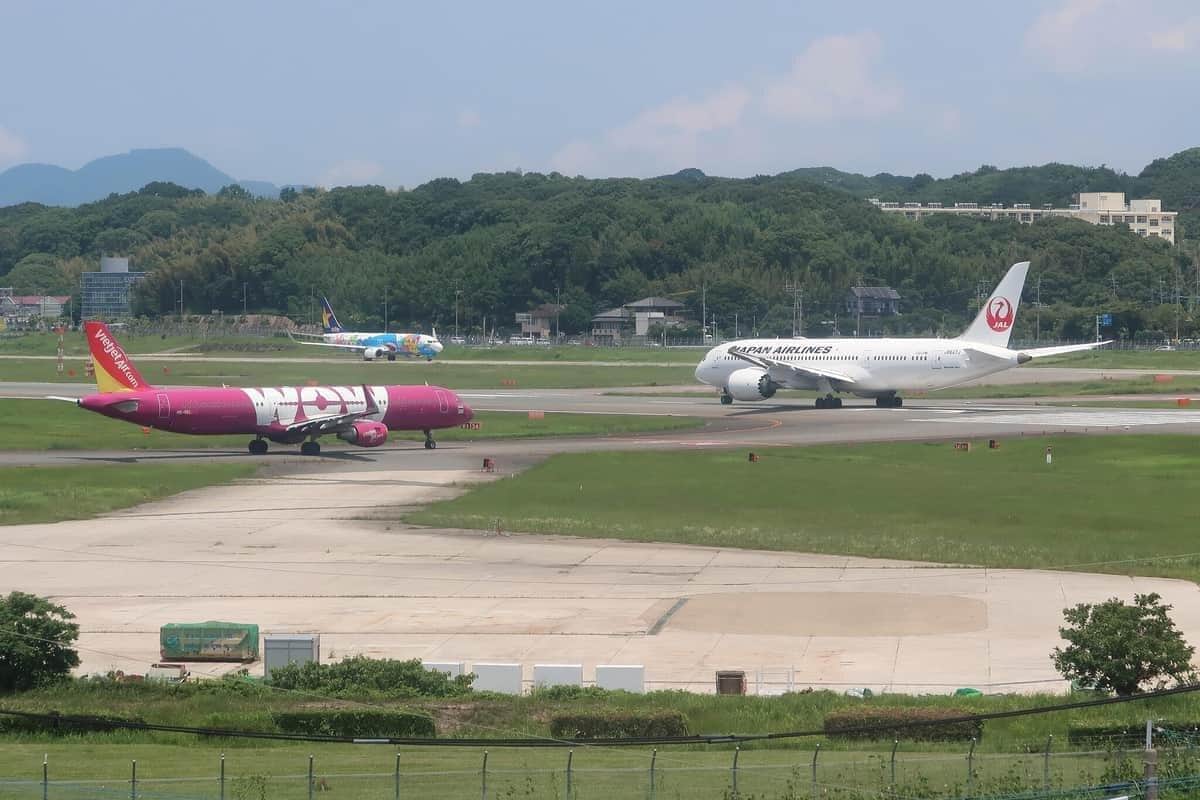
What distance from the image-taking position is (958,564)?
5628 cm

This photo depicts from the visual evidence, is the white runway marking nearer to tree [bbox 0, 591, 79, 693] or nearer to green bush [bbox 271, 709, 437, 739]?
tree [bbox 0, 591, 79, 693]

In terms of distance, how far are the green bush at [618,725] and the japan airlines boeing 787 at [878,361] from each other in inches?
3434

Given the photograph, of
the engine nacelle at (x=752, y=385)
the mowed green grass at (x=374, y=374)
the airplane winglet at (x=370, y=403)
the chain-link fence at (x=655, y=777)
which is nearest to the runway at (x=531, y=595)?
the chain-link fence at (x=655, y=777)

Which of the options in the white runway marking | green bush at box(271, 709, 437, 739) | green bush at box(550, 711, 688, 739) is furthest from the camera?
the white runway marking

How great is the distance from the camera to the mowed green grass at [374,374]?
151 m

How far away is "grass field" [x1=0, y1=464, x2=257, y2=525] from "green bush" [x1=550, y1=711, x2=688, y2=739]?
40.0 metres

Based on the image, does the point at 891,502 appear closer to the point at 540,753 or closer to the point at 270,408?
the point at 270,408

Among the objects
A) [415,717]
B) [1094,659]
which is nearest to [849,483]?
[1094,659]

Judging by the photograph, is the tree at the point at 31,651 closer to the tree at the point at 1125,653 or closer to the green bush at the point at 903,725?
the green bush at the point at 903,725

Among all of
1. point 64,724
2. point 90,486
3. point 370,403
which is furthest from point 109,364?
point 64,724

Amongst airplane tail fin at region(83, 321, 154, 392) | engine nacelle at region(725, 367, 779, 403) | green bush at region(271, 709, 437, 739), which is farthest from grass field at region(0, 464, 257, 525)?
engine nacelle at region(725, 367, 779, 403)

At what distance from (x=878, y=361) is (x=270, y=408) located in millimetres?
49253

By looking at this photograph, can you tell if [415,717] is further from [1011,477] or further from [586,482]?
[1011,477]

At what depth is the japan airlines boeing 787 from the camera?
118 m
